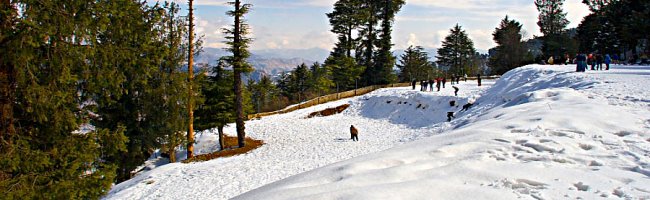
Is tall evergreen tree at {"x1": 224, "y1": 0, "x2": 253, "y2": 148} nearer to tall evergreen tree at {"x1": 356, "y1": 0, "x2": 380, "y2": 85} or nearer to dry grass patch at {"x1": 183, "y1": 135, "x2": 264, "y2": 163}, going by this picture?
dry grass patch at {"x1": 183, "y1": 135, "x2": 264, "y2": 163}

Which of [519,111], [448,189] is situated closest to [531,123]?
[519,111]

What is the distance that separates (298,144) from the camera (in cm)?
2162

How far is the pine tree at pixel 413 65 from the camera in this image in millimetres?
55966

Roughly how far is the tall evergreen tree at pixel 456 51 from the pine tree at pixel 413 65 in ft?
17.1

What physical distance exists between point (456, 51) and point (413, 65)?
395 inches

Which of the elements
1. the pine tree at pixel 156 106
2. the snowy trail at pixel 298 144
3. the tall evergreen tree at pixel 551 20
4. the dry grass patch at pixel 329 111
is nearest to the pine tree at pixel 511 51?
the tall evergreen tree at pixel 551 20

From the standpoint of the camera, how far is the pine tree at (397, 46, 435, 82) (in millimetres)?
55966

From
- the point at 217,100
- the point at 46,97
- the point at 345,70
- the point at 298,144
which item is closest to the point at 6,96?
the point at 46,97

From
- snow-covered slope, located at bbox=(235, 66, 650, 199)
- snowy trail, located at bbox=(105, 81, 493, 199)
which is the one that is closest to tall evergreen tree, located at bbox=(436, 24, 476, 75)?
snowy trail, located at bbox=(105, 81, 493, 199)

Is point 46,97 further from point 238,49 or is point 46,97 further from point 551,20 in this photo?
point 551,20

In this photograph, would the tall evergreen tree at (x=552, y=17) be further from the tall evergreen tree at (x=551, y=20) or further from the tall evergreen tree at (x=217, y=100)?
the tall evergreen tree at (x=217, y=100)

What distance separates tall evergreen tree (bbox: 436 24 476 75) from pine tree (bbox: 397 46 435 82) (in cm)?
521

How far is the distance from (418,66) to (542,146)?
2035 inches

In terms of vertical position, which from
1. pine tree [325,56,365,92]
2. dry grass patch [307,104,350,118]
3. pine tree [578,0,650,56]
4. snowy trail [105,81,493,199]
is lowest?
snowy trail [105,81,493,199]
